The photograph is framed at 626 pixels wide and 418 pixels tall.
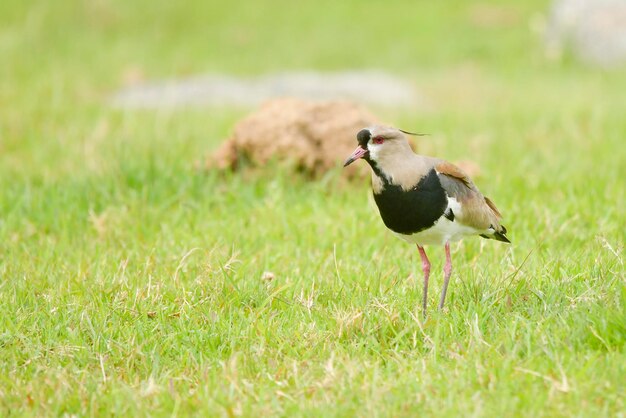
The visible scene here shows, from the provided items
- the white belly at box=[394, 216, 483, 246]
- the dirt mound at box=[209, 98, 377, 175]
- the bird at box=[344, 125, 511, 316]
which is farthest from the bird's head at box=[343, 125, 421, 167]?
the dirt mound at box=[209, 98, 377, 175]

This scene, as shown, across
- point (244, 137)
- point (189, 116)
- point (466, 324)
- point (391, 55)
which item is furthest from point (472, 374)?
point (391, 55)

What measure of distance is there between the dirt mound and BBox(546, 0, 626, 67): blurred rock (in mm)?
7658

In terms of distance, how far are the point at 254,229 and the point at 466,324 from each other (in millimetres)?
2165

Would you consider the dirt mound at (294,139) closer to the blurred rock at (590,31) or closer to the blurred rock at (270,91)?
the blurred rock at (270,91)

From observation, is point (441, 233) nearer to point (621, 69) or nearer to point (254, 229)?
point (254, 229)

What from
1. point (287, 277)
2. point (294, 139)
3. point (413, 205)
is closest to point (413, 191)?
point (413, 205)

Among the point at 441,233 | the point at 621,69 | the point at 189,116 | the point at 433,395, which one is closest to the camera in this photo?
the point at 433,395

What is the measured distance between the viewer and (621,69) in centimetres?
1293

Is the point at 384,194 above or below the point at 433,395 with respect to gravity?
above

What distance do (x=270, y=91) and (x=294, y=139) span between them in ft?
17.8

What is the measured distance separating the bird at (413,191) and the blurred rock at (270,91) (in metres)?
7.14

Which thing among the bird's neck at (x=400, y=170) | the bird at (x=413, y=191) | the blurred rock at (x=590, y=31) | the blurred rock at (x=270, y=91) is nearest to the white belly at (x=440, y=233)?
the bird at (x=413, y=191)

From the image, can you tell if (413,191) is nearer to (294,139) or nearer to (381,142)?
(381,142)

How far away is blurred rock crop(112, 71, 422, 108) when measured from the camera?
446 inches
